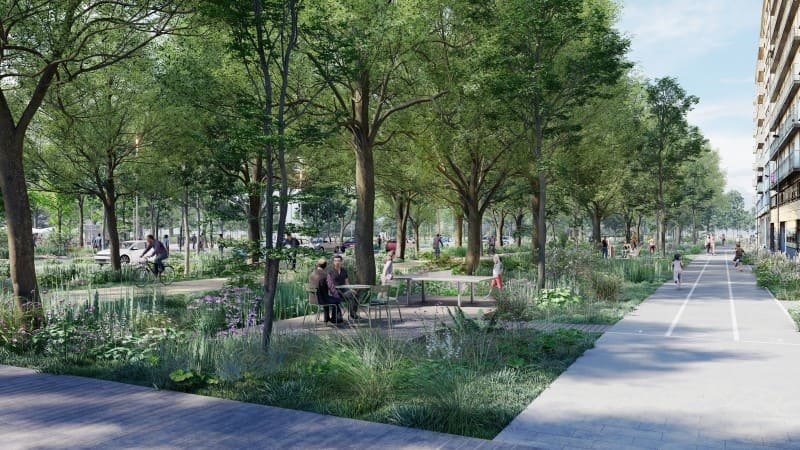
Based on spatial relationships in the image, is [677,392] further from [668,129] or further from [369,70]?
[668,129]

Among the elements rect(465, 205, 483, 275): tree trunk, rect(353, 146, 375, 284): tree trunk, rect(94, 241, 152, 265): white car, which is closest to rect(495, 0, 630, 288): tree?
rect(353, 146, 375, 284): tree trunk

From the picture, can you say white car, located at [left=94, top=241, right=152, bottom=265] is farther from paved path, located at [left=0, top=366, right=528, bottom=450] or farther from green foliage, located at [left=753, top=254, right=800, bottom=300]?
green foliage, located at [left=753, top=254, right=800, bottom=300]

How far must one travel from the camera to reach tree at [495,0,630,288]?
1655cm

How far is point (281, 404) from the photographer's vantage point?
22.4 feet

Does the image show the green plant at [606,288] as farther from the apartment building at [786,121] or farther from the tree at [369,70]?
the apartment building at [786,121]

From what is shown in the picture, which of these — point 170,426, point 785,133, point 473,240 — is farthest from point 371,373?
point 785,133

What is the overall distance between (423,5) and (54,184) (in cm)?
1635

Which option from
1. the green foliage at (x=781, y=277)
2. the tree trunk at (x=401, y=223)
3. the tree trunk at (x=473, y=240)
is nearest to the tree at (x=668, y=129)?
the green foliage at (x=781, y=277)

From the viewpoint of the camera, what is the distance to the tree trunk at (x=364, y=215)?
57.7 ft

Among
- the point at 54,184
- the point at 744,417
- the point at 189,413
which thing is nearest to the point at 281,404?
the point at 189,413

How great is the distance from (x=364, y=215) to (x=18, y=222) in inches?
358

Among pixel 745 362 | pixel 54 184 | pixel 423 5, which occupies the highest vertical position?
pixel 423 5

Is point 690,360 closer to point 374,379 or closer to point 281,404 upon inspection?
point 374,379

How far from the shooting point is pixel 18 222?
34.2 feet
